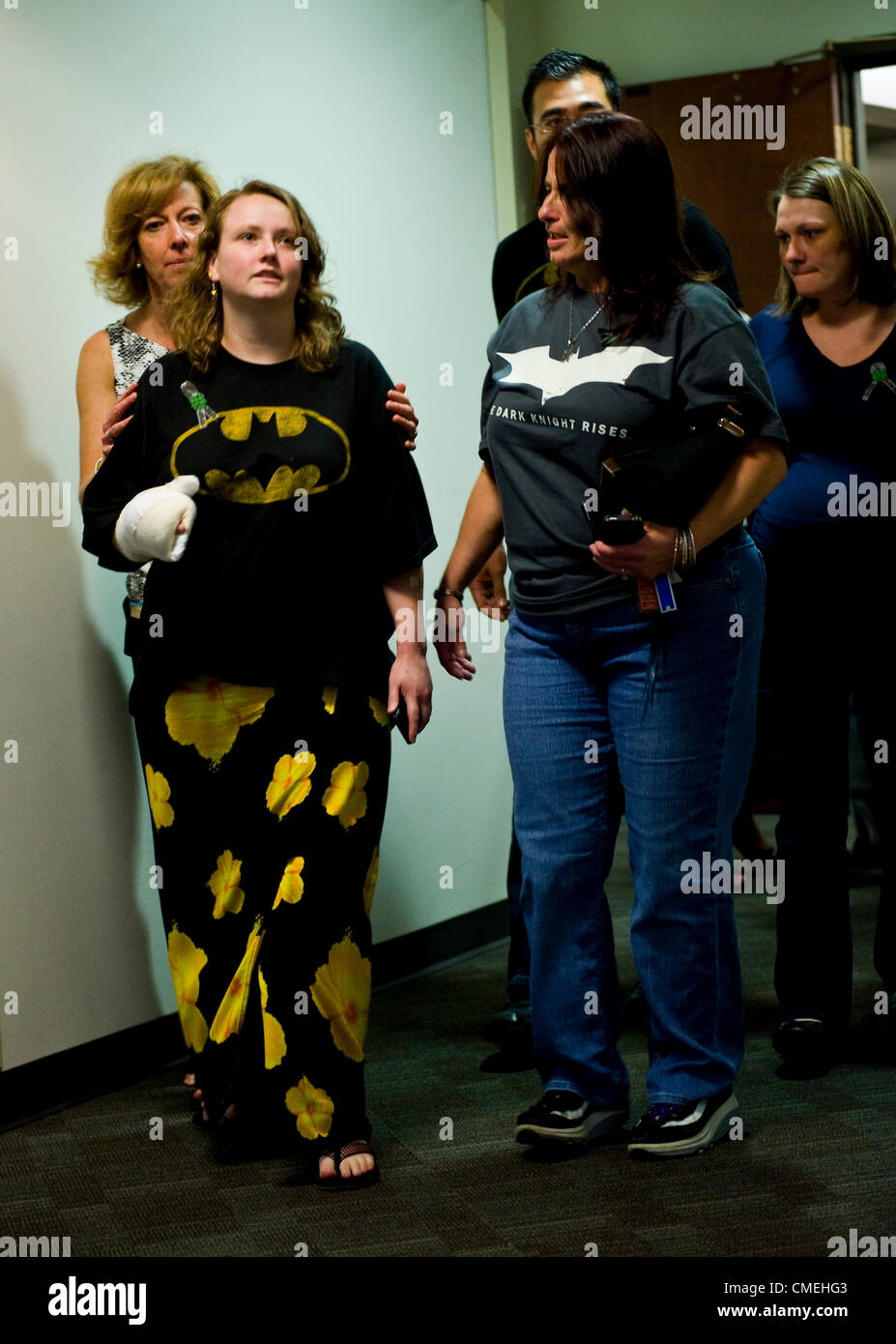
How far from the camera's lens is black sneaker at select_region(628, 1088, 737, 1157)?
212cm

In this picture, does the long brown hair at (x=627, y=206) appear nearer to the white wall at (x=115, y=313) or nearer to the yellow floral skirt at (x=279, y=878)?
the yellow floral skirt at (x=279, y=878)

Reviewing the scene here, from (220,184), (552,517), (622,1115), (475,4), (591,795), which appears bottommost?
(622,1115)

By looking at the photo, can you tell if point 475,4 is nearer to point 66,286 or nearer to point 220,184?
point 220,184

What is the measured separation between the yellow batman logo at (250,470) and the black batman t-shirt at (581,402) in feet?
0.93

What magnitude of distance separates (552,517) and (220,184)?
136 centimetres

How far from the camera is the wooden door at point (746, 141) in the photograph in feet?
16.5

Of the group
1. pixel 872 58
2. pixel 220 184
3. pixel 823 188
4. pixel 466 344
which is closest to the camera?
pixel 823 188

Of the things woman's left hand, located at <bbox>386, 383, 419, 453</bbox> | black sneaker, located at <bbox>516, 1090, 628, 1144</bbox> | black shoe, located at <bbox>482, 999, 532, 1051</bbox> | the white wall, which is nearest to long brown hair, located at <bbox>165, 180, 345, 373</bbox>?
woman's left hand, located at <bbox>386, 383, 419, 453</bbox>

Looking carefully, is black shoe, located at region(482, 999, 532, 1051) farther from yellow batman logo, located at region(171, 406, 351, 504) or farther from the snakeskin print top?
the snakeskin print top

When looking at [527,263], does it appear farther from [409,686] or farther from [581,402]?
A: [409,686]

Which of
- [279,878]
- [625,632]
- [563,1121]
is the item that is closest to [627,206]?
[625,632]

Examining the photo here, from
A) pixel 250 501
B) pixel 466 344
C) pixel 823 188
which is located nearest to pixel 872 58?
pixel 466 344

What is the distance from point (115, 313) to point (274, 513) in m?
0.88
